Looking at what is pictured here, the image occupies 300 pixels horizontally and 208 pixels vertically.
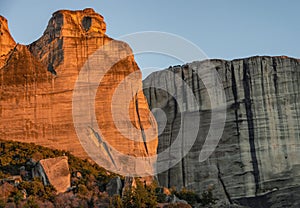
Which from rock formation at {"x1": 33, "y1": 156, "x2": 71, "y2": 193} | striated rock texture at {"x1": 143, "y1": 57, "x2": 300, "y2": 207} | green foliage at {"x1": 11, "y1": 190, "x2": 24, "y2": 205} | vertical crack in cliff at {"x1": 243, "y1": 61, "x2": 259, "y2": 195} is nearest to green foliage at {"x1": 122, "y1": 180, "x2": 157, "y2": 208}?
rock formation at {"x1": 33, "y1": 156, "x2": 71, "y2": 193}

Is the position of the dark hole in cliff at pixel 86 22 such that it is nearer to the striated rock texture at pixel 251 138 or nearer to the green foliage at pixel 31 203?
the striated rock texture at pixel 251 138

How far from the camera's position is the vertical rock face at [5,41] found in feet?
146

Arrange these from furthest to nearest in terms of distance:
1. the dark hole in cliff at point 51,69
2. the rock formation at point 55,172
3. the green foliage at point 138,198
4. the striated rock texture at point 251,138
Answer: the striated rock texture at point 251,138, the dark hole in cliff at point 51,69, the rock formation at point 55,172, the green foliage at point 138,198

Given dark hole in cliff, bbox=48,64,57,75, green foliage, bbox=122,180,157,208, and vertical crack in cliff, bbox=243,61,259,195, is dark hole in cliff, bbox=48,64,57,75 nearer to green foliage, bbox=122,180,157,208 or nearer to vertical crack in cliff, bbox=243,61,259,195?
green foliage, bbox=122,180,157,208

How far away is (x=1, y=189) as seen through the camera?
33406 mm

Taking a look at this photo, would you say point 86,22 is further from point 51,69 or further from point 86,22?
point 51,69

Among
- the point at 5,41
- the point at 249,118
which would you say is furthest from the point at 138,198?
the point at 249,118

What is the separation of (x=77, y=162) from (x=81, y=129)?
8.49 ft

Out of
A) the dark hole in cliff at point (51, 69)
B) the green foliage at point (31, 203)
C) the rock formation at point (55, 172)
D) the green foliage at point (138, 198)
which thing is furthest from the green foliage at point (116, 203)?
the dark hole in cliff at point (51, 69)

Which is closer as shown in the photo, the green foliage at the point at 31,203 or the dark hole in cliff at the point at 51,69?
the green foliage at the point at 31,203

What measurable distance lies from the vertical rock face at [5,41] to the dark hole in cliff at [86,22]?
4361 mm

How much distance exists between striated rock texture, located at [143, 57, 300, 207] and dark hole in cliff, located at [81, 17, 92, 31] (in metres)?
12.4

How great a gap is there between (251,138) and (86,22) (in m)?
14.4

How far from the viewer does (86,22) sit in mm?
45625
